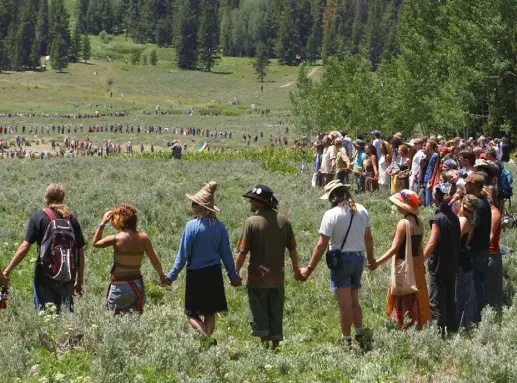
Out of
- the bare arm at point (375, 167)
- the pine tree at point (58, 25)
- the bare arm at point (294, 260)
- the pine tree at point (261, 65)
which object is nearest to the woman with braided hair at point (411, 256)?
the bare arm at point (294, 260)

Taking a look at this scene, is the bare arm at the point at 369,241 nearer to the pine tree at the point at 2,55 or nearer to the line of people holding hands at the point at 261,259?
the line of people holding hands at the point at 261,259

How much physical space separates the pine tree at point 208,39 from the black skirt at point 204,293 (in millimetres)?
168115

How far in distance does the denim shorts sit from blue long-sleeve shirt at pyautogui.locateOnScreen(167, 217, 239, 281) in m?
1.14

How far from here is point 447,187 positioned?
319 inches

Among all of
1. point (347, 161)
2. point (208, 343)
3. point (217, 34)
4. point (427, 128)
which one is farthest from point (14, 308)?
point (217, 34)

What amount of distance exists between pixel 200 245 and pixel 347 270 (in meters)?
1.50

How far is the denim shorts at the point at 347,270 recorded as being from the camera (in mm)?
7297

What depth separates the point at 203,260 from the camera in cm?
720

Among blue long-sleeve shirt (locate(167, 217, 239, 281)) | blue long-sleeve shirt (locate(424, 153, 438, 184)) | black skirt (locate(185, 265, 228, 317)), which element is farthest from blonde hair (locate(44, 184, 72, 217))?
blue long-sleeve shirt (locate(424, 153, 438, 184))

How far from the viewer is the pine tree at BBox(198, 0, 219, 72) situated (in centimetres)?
17475

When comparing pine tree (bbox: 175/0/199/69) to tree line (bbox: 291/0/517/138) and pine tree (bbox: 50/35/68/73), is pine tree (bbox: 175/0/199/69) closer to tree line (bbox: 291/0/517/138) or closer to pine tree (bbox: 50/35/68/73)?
pine tree (bbox: 50/35/68/73)

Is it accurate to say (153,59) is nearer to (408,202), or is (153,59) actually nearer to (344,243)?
(408,202)

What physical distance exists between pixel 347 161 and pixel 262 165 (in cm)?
1143

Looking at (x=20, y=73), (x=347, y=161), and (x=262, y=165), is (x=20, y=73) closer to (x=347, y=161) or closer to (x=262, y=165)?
(x=262, y=165)
